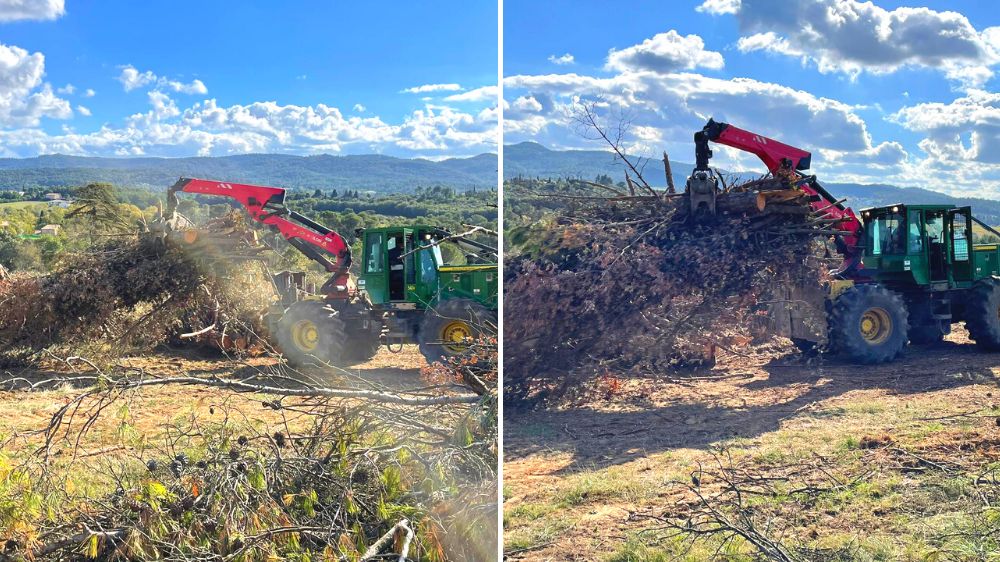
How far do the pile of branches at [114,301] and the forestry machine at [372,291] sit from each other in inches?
13.1

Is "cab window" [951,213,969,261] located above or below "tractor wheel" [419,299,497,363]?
above

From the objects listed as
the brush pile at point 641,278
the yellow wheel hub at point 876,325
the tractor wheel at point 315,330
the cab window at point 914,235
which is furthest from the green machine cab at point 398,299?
the cab window at point 914,235

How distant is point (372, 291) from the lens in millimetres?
8195

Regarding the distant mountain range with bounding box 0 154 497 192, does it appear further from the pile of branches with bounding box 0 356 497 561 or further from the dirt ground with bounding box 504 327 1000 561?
the dirt ground with bounding box 504 327 1000 561

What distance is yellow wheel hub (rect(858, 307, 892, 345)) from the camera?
6711mm

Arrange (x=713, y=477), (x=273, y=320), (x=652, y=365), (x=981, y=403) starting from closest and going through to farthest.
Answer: (x=713, y=477)
(x=981, y=403)
(x=652, y=365)
(x=273, y=320)

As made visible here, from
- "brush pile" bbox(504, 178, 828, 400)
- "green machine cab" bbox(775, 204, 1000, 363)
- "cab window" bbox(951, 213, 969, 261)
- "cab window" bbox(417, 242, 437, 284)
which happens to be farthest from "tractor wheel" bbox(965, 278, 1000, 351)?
"cab window" bbox(417, 242, 437, 284)

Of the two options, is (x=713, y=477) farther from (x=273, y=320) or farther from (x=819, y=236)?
(x=273, y=320)

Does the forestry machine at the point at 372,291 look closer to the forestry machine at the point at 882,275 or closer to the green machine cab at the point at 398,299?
the green machine cab at the point at 398,299

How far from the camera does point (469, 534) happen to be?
10.4 feet

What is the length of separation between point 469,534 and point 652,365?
263 cm

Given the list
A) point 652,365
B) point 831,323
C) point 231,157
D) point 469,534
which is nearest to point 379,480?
point 469,534

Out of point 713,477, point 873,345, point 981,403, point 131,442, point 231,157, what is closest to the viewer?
point 131,442

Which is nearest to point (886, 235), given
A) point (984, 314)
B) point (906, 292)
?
point (906, 292)
